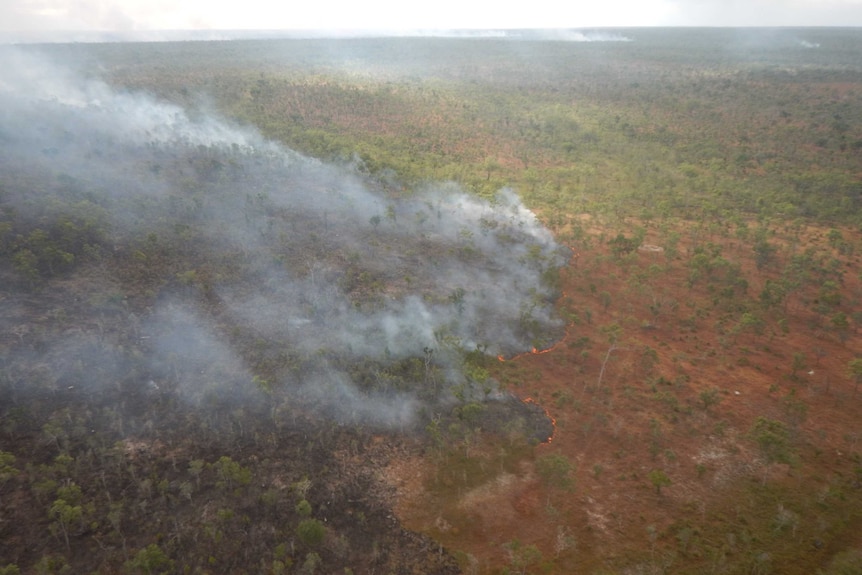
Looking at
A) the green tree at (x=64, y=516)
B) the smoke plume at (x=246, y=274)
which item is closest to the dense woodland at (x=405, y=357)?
the green tree at (x=64, y=516)

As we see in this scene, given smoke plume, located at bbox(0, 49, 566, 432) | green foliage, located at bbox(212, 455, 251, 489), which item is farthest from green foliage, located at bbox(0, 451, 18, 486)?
green foliage, located at bbox(212, 455, 251, 489)

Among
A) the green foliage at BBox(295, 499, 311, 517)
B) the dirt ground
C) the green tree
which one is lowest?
the dirt ground

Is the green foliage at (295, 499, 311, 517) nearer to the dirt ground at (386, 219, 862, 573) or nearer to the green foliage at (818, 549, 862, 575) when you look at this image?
the dirt ground at (386, 219, 862, 573)

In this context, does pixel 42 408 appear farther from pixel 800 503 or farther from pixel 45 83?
pixel 45 83

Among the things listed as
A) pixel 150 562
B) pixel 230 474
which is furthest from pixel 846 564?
pixel 150 562

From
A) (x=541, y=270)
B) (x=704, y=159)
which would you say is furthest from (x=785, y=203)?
(x=541, y=270)

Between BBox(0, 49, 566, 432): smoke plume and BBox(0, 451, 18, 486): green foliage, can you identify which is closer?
BBox(0, 451, 18, 486): green foliage

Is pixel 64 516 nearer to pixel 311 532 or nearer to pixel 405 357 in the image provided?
pixel 311 532

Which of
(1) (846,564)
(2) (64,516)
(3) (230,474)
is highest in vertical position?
(2) (64,516)

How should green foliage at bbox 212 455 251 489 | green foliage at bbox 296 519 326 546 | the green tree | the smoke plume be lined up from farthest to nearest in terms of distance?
the smoke plume
green foliage at bbox 212 455 251 489
green foliage at bbox 296 519 326 546
the green tree
